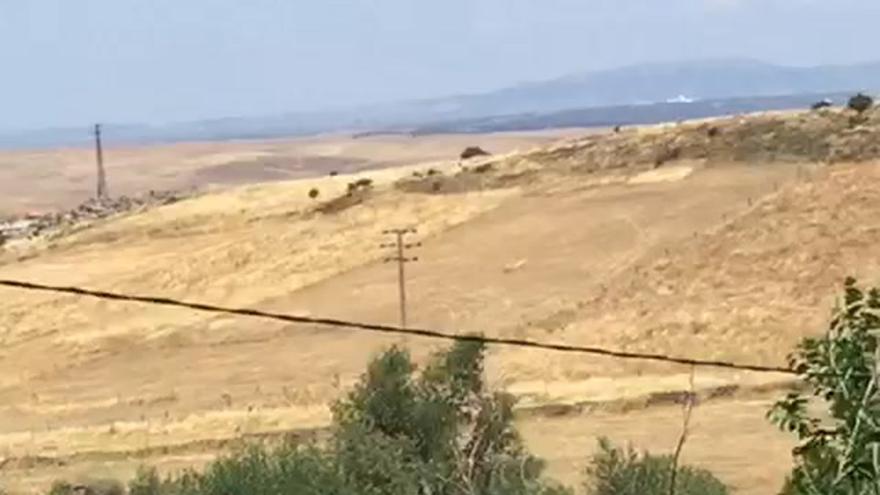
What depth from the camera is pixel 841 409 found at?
5.84m

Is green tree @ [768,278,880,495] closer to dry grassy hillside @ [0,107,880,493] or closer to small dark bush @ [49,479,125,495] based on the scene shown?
small dark bush @ [49,479,125,495]

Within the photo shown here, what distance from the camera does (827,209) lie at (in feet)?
191

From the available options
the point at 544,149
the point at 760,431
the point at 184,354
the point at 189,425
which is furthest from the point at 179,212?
the point at 760,431

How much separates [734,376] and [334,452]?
1011 inches

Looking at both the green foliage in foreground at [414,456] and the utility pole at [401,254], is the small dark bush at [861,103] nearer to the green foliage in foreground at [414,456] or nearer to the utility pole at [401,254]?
the utility pole at [401,254]

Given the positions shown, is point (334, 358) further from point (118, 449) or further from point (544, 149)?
point (544, 149)

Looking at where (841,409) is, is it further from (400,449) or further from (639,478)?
(400,449)

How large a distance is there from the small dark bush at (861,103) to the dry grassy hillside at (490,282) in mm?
1111

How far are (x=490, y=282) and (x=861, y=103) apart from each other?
78.8ft

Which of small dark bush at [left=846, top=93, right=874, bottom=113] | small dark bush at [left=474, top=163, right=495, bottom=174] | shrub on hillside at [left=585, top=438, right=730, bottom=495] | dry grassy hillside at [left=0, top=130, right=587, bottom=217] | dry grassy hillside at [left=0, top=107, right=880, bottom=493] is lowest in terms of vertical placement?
dry grassy hillside at [left=0, top=130, right=587, bottom=217]

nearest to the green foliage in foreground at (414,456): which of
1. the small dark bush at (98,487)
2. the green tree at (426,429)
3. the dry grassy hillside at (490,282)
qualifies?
the green tree at (426,429)

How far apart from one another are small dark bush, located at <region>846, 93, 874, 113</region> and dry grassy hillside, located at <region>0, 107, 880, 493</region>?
1.11 metres

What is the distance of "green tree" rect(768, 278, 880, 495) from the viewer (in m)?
5.62

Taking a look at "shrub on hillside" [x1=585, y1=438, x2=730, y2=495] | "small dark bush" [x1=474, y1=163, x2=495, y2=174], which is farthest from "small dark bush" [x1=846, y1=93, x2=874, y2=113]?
"shrub on hillside" [x1=585, y1=438, x2=730, y2=495]
